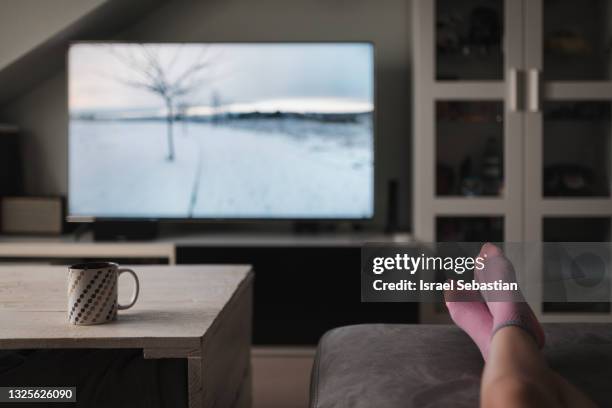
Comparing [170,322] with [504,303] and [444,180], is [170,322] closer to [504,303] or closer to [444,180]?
[504,303]

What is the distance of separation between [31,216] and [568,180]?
8.40 ft

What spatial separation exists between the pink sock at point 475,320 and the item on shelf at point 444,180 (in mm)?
1783

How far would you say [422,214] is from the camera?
307 cm

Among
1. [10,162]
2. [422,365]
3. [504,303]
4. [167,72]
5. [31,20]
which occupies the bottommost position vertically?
[422,365]

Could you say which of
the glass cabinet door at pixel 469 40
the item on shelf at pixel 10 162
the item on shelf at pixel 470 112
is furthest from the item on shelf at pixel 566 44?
the item on shelf at pixel 10 162

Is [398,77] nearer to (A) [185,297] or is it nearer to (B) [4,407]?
(A) [185,297]

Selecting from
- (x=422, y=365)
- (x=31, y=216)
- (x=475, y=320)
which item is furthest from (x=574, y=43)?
(x=31, y=216)

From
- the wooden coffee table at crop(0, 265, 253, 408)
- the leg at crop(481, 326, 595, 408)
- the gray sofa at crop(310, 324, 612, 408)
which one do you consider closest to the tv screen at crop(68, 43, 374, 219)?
the wooden coffee table at crop(0, 265, 253, 408)

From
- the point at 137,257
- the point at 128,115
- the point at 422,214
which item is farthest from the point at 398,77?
the point at 137,257

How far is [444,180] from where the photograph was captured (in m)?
3.11

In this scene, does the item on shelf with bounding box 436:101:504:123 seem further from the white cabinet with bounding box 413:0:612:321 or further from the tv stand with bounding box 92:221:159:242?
the tv stand with bounding box 92:221:159:242

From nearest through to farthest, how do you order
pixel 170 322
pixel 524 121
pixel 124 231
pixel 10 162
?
pixel 170 322, pixel 524 121, pixel 124 231, pixel 10 162

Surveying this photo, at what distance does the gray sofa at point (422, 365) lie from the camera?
102cm

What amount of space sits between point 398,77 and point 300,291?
1.23 meters
